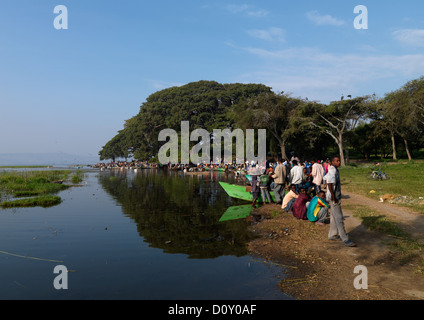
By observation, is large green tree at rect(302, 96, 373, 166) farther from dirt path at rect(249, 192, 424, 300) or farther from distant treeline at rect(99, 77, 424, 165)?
dirt path at rect(249, 192, 424, 300)

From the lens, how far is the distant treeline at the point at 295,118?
116ft

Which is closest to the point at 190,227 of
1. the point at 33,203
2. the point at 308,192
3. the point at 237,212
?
the point at 237,212

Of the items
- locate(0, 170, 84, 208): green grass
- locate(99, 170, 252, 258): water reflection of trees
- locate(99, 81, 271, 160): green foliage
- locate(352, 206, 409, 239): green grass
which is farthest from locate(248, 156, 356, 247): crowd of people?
locate(99, 81, 271, 160): green foliage

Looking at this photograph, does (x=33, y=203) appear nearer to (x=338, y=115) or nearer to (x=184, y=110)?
(x=338, y=115)

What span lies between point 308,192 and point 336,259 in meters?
8.34

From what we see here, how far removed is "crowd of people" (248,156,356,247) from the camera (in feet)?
25.7

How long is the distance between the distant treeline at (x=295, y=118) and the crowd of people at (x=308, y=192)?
76.7 feet

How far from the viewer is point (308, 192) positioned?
14984 mm

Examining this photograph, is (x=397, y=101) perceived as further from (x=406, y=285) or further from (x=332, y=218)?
(x=406, y=285)

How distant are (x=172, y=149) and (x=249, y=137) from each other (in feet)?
75.0

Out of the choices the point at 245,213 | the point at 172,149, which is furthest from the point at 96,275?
the point at 172,149

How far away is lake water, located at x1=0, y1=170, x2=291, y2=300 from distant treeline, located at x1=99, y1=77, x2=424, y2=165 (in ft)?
93.4

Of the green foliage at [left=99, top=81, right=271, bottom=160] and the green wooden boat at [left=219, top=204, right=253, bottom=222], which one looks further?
the green foliage at [left=99, top=81, right=271, bottom=160]

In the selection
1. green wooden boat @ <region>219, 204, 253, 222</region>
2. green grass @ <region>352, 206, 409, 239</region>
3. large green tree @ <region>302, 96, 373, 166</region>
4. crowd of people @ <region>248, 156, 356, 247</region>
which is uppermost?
large green tree @ <region>302, 96, 373, 166</region>
